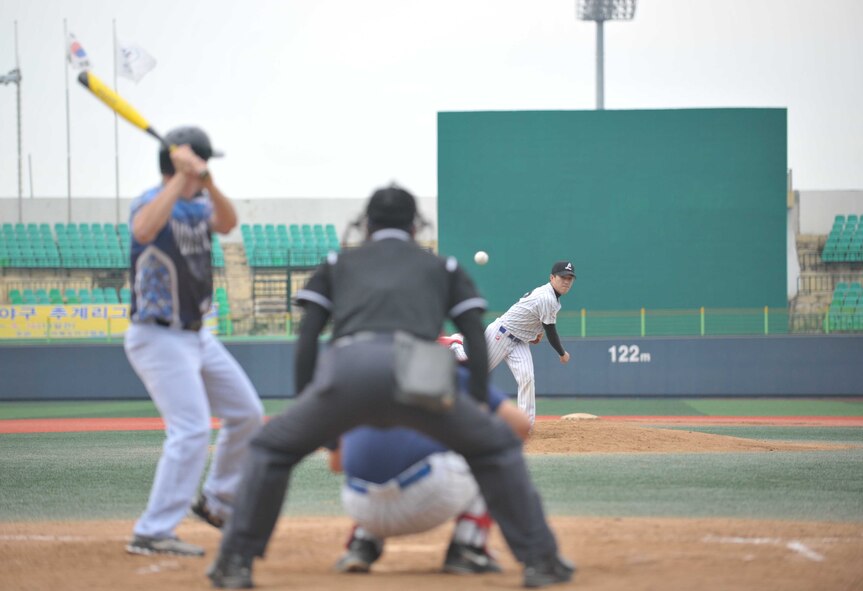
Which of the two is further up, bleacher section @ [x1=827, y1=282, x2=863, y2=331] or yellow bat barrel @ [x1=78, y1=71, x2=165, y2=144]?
yellow bat barrel @ [x1=78, y1=71, x2=165, y2=144]

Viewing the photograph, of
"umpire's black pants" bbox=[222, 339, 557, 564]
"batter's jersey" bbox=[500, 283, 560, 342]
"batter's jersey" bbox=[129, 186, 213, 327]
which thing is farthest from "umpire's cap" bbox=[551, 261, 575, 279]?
"umpire's black pants" bbox=[222, 339, 557, 564]

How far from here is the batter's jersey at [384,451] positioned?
15.9 ft

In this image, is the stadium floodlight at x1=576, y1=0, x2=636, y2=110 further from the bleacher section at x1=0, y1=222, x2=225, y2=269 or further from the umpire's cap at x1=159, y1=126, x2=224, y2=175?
the umpire's cap at x1=159, y1=126, x2=224, y2=175

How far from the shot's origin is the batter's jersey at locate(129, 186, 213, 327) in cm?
564

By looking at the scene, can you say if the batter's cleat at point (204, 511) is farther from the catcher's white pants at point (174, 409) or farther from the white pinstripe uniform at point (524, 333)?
the white pinstripe uniform at point (524, 333)

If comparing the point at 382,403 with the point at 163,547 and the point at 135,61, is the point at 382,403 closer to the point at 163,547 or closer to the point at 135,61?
the point at 163,547

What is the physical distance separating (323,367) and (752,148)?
79.4 ft

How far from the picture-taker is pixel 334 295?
461cm

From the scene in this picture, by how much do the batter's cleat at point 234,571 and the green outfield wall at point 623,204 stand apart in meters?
22.0

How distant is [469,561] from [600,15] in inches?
1566

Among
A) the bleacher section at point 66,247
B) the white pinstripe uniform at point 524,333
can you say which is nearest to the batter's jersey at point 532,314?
the white pinstripe uniform at point 524,333

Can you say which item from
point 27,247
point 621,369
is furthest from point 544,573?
point 27,247

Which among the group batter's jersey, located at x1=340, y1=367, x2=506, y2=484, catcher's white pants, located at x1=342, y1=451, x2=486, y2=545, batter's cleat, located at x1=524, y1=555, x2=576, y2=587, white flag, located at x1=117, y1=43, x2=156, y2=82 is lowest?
batter's cleat, located at x1=524, y1=555, x2=576, y2=587

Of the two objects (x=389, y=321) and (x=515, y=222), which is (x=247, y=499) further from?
(x=515, y=222)
